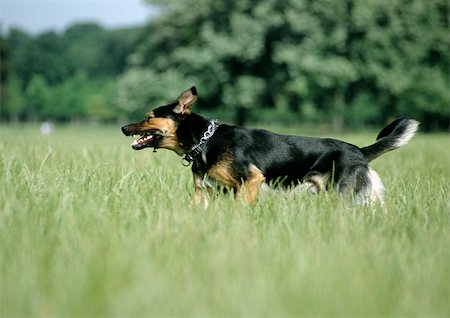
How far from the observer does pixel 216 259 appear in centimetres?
303

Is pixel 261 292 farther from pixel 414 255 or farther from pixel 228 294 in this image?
pixel 414 255

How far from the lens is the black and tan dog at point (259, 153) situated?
5.82m

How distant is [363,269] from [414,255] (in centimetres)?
43

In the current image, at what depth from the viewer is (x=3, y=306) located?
2.49 m

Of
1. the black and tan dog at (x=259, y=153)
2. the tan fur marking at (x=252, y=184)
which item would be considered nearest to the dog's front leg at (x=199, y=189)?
the black and tan dog at (x=259, y=153)

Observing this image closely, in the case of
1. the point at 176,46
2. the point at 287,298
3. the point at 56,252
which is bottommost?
the point at 287,298

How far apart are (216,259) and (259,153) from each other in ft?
10.3

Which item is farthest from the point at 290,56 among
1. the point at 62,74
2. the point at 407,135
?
the point at 62,74

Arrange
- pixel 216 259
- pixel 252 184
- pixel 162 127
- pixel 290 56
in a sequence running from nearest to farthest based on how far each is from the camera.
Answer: pixel 216 259, pixel 252 184, pixel 162 127, pixel 290 56

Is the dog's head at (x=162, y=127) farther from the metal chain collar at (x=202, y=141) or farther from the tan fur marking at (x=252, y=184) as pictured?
the tan fur marking at (x=252, y=184)

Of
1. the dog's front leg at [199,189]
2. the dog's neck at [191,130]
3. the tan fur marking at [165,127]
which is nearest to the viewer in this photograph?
the dog's front leg at [199,189]

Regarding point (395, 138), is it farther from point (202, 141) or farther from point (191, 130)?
point (191, 130)

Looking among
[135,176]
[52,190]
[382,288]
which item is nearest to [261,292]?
[382,288]

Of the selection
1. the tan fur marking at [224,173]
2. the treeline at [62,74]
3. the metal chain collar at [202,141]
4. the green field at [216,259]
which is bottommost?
the green field at [216,259]
